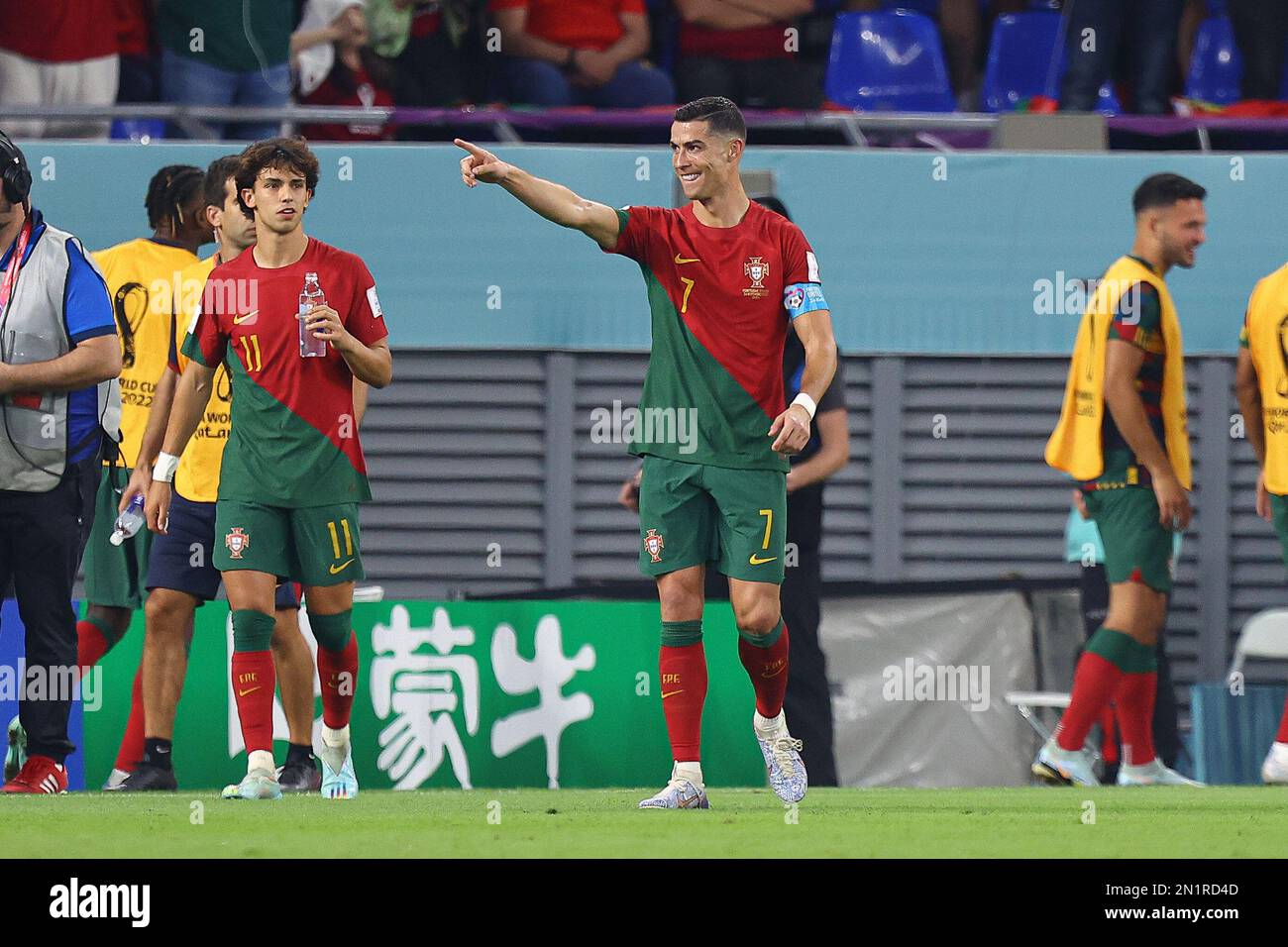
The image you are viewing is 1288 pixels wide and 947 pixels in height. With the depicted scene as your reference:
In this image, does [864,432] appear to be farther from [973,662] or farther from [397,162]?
[397,162]

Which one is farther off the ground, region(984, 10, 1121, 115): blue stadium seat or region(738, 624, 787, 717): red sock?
region(984, 10, 1121, 115): blue stadium seat

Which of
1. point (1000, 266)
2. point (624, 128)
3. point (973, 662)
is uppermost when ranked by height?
point (624, 128)

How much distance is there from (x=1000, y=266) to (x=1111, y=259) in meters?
0.64

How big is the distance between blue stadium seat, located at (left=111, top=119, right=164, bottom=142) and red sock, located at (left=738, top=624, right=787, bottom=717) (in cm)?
658

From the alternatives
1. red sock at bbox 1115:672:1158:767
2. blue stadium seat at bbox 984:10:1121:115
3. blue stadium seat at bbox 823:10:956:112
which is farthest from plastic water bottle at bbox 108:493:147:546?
Answer: blue stadium seat at bbox 984:10:1121:115

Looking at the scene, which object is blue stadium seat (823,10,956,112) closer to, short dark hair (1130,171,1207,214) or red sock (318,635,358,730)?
short dark hair (1130,171,1207,214)

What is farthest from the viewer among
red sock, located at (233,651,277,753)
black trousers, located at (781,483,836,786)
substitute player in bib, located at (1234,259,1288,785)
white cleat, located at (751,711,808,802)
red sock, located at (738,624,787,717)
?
black trousers, located at (781,483,836,786)

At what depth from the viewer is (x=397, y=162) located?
11930 mm

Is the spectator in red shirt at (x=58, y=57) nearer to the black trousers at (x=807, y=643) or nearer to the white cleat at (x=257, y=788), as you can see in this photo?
the black trousers at (x=807, y=643)

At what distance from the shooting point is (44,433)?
25.0ft

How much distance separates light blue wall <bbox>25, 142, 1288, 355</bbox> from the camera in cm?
1198

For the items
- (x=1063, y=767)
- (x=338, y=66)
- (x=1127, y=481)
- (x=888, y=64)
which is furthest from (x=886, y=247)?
(x=1063, y=767)

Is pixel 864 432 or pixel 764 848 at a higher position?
pixel 864 432

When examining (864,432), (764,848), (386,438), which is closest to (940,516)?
(864,432)
